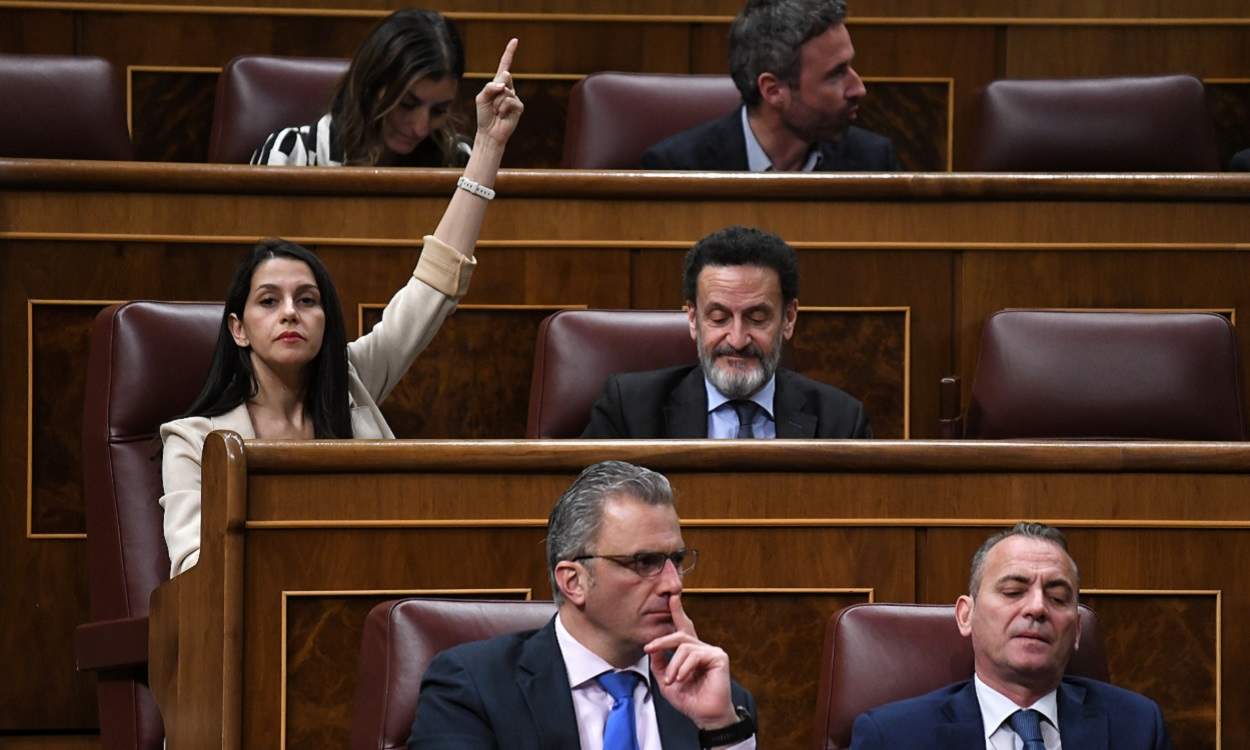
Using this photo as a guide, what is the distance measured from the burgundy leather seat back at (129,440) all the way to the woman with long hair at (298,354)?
0.06 feet

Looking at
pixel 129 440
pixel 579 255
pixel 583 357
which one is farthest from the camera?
pixel 579 255

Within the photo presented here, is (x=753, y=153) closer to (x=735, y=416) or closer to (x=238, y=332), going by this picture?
(x=735, y=416)

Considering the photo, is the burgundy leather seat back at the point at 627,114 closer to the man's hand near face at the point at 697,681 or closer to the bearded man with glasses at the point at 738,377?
the bearded man with glasses at the point at 738,377

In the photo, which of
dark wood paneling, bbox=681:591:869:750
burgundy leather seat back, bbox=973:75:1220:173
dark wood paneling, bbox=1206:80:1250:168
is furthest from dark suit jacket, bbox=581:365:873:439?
dark wood paneling, bbox=1206:80:1250:168

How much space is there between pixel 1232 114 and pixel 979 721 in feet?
3.36

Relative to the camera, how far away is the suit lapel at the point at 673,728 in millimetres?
890

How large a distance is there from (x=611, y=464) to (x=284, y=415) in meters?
0.33

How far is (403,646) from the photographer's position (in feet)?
2.95

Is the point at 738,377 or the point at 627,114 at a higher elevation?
the point at 627,114

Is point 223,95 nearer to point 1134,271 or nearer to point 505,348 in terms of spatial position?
point 505,348

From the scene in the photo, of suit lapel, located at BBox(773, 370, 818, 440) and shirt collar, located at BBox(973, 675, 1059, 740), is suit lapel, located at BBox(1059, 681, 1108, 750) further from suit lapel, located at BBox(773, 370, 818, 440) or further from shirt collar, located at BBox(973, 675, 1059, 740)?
suit lapel, located at BBox(773, 370, 818, 440)

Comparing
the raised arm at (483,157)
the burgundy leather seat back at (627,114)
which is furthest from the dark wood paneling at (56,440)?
the burgundy leather seat back at (627,114)

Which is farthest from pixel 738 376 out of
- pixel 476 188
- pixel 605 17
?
pixel 605 17

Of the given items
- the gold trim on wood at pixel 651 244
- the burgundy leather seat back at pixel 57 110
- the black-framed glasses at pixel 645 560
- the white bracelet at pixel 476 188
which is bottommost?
the black-framed glasses at pixel 645 560
